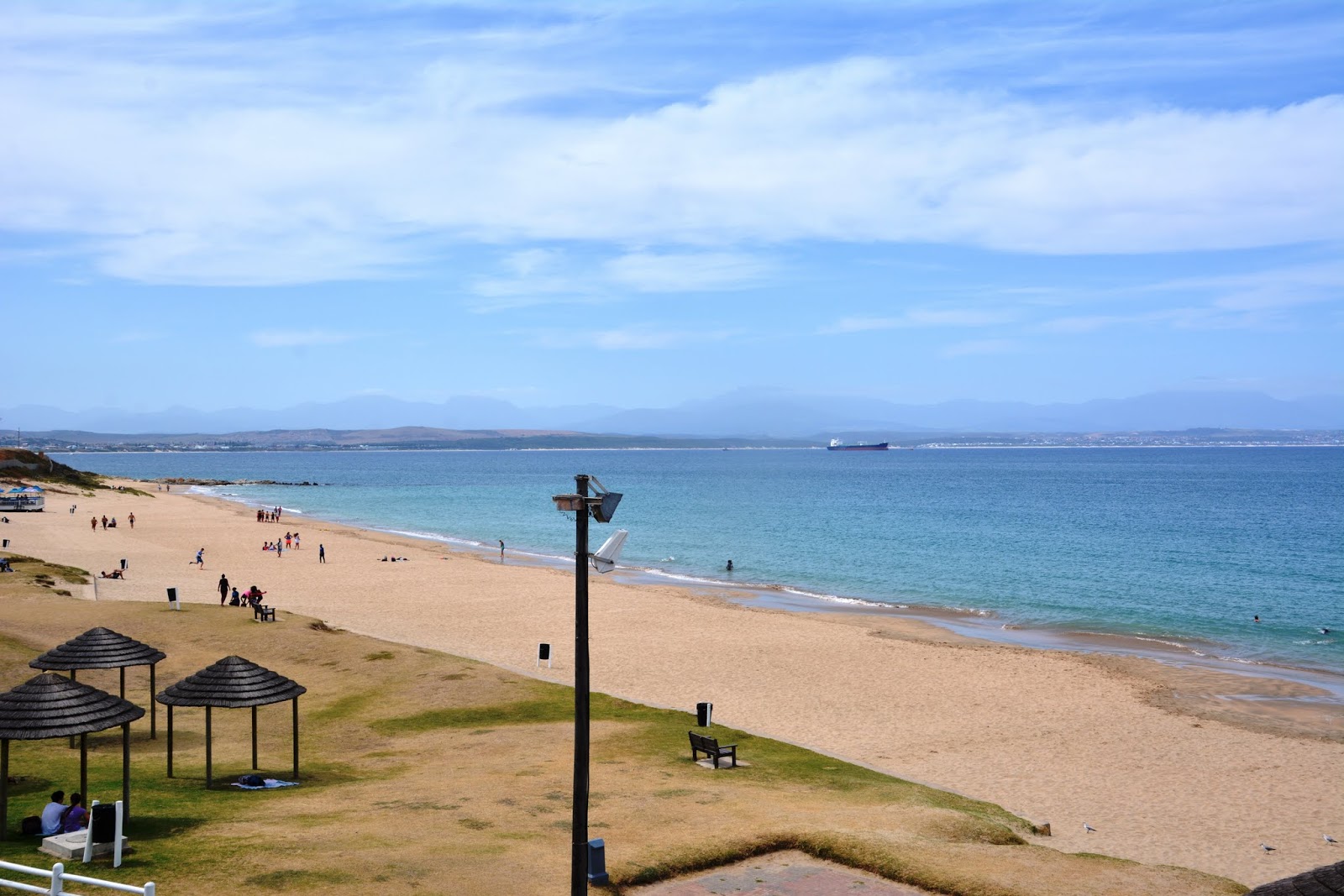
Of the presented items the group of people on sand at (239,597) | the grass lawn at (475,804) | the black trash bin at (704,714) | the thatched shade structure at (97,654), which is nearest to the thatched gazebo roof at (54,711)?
the grass lawn at (475,804)

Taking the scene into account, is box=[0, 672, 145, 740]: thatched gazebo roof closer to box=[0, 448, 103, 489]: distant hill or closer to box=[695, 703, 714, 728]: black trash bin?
box=[695, 703, 714, 728]: black trash bin

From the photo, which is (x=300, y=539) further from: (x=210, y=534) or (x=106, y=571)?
(x=106, y=571)

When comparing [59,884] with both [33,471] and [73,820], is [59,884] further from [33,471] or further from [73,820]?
[33,471]

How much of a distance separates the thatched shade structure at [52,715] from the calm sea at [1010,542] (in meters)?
34.1

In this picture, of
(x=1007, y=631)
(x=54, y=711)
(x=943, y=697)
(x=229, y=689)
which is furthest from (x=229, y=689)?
(x=1007, y=631)

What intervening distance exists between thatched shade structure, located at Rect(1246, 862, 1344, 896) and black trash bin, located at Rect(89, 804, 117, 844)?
39.5 feet

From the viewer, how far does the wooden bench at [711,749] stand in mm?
18484

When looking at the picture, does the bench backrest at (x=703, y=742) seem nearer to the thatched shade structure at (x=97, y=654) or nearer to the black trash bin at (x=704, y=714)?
the black trash bin at (x=704, y=714)

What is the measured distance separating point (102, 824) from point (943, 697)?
2118 centimetres

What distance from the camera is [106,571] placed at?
47.7 m

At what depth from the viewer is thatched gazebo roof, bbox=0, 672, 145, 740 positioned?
1282 centimetres

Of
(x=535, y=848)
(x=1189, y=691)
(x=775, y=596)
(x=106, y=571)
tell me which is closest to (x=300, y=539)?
(x=106, y=571)

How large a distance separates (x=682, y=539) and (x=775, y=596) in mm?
28264

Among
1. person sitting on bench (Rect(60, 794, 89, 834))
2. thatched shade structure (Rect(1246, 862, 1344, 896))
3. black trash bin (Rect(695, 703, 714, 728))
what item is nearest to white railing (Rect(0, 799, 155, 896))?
person sitting on bench (Rect(60, 794, 89, 834))
